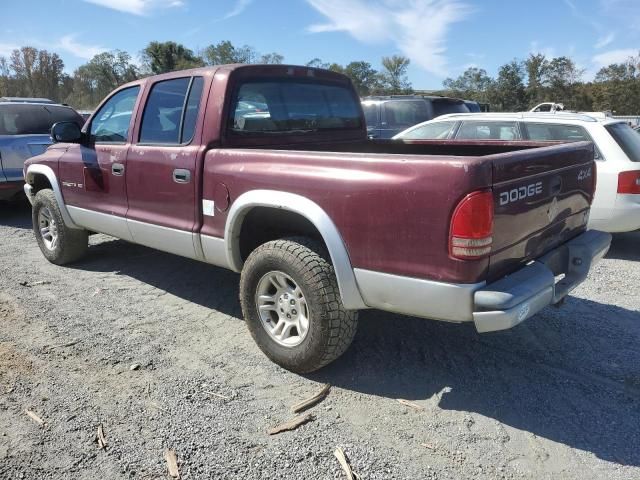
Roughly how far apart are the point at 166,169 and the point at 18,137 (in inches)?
199

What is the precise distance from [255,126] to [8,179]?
5409 mm

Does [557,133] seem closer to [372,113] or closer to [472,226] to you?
[472,226]

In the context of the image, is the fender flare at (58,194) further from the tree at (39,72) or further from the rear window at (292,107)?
the tree at (39,72)

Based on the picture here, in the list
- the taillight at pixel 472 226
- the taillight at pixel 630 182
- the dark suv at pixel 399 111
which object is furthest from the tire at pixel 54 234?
the dark suv at pixel 399 111

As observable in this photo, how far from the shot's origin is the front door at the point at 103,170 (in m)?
4.43

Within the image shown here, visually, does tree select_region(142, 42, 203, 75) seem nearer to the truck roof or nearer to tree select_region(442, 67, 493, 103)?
tree select_region(442, 67, 493, 103)

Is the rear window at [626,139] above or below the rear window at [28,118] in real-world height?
below

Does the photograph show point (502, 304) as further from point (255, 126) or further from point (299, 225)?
point (255, 126)

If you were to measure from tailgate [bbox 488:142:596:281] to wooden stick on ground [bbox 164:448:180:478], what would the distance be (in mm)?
1750

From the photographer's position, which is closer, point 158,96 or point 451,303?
point 451,303

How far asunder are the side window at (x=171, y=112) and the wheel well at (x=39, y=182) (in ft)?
6.64

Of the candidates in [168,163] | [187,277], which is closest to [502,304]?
[168,163]

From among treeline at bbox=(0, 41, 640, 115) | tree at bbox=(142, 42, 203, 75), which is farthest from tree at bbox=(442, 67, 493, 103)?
tree at bbox=(142, 42, 203, 75)

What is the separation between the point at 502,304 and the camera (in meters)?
2.46
